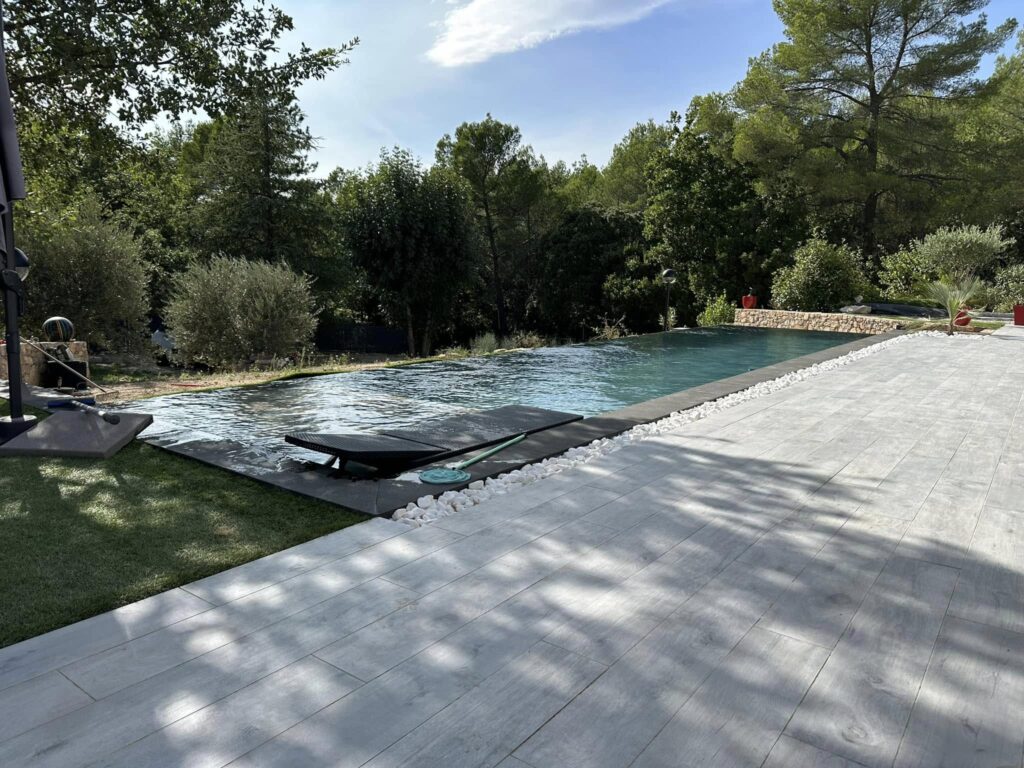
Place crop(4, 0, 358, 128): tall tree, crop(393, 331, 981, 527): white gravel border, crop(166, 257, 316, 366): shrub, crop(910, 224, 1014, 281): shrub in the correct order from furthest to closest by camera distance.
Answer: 1. crop(910, 224, 1014, 281): shrub
2. crop(166, 257, 316, 366): shrub
3. crop(4, 0, 358, 128): tall tree
4. crop(393, 331, 981, 527): white gravel border

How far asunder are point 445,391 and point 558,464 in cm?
327

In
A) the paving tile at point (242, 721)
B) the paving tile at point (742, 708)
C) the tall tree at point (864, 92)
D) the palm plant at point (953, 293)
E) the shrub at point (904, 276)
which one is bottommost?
the paving tile at point (742, 708)

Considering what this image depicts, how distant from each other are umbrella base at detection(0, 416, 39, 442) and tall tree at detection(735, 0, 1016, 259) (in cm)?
1949

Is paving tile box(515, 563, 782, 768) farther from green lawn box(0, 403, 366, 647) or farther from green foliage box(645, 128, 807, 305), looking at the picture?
green foliage box(645, 128, 807, 305)

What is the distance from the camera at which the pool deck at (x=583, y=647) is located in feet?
4.96

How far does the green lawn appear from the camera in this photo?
224cm

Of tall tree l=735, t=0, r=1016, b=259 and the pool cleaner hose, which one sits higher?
tall tree l=735, t=0, r=1016, b=259

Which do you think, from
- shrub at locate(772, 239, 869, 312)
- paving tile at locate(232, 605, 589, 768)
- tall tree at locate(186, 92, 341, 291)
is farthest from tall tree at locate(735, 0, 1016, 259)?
paving tile at locate(232, 605, 589, 768)

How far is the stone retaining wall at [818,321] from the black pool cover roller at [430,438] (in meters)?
10.9

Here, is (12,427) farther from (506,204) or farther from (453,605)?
(506,204)

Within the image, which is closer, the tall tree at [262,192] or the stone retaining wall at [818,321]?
the stone retaining wall at [818,321]

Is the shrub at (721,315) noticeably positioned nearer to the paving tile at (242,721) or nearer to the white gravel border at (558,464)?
the white gravel border at (558,464)

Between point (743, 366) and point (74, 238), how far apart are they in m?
11.1

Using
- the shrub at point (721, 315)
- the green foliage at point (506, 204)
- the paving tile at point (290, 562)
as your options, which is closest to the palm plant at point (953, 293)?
the shrub at point (721, 315)
